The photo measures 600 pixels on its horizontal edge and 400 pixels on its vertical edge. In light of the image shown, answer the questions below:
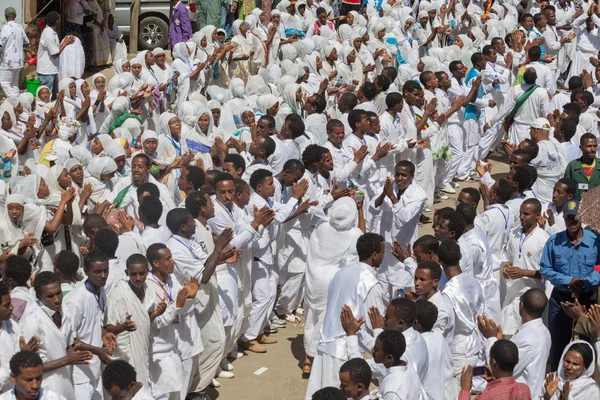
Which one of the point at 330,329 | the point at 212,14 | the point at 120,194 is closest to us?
the point at 330,329

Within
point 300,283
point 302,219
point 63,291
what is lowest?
point 300,283

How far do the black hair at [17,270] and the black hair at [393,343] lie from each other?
263 centimetres

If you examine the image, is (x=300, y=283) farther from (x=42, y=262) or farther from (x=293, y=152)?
(x=42, y=262)

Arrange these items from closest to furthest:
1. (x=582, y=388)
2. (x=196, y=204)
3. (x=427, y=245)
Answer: (x=582, y=388), (x=427, y=245), (x=196, y=204)

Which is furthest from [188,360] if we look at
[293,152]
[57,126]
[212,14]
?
[212,14]

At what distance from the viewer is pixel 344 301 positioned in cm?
816

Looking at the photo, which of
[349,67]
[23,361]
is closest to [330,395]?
[23,361]

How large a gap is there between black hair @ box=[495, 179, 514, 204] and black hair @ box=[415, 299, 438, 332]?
2.80 meters

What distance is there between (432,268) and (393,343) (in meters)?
1.33

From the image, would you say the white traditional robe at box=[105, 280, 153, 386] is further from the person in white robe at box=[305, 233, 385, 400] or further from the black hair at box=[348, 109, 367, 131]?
the black hair at box=[348, 109, 367, 131]

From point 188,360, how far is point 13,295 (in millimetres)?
1725

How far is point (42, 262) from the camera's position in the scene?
368 inches

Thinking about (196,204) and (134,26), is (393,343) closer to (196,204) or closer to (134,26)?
(196,204)

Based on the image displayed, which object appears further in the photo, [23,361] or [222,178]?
[222,178]
